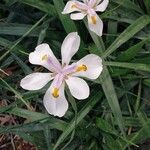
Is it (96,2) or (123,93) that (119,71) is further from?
(96,2)

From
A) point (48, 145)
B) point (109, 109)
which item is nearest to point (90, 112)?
point (109, 109)

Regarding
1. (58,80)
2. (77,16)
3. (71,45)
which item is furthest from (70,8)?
(58,80)

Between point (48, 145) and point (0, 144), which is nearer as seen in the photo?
point (48, 145)

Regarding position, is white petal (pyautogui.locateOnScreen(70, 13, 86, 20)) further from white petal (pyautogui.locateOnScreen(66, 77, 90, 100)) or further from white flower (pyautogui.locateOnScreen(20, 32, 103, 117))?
white petal (pyautogui.locateOnScreen(66, 77, 90, 100))

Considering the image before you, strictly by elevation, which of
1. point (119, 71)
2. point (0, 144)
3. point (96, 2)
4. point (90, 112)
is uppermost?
point (96, 2)

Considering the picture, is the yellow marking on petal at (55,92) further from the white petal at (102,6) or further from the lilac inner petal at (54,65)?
the white petal at (102,6)

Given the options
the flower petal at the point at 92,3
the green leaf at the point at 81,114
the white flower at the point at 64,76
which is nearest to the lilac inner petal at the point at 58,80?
the white flower at the point at 64,76

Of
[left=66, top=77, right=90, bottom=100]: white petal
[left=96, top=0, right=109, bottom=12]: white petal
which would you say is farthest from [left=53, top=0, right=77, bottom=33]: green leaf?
[left=66, top=77, right=90, bottom=100]: white petal
